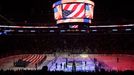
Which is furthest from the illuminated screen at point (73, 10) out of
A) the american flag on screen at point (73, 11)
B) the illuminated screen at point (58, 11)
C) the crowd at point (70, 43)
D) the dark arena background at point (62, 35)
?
the crowd at point (70, 43)

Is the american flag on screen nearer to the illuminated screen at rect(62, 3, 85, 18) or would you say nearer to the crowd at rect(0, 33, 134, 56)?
the illuminated screen at rect(62, 3, 85, 18)

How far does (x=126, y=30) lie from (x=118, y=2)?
15.4m

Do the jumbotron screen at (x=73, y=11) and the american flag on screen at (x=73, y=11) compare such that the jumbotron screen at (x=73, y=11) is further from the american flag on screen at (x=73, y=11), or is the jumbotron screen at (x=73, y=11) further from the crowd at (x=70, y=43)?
the crowd at (x=70, y=43)

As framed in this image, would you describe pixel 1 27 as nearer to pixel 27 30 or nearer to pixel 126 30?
pixel 27 30

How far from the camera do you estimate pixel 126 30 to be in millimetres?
44250

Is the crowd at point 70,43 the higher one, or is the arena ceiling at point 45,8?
the arena ceiling at point 45,8

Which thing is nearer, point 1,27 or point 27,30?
point 1,27

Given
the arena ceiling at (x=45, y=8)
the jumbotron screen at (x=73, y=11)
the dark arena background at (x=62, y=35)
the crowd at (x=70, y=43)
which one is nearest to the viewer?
the jumbotron screen at (x=73, y=11)

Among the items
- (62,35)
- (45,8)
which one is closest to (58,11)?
(45,8)

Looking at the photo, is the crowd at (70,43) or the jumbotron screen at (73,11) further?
the crowd at (70,43)

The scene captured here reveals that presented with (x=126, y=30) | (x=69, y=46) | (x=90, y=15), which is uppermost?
(x=90, y=15)

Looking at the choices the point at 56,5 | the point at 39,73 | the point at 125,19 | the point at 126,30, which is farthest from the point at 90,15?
the point at 126,30

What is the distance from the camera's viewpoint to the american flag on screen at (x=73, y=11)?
1295 centimetres

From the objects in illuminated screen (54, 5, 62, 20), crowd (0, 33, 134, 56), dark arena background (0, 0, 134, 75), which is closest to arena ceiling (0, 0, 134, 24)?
dark arena background (0, 0, 134, 75)
